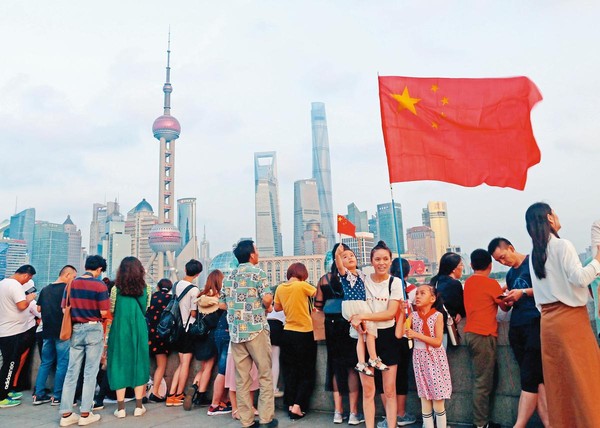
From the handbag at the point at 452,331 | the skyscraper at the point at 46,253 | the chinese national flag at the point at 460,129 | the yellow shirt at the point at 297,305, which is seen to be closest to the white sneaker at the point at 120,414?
the yellow shirt at the point at 297,305

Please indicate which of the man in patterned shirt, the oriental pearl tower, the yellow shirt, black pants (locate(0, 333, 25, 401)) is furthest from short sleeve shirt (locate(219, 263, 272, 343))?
the oriental pearl tower

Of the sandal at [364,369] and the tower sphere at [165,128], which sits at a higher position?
the tower sphere at [165,128]

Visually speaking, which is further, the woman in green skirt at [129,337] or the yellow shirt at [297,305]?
the woman in green skirt at [129,337]

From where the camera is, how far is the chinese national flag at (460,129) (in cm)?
514

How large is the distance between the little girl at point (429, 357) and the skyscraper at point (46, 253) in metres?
206

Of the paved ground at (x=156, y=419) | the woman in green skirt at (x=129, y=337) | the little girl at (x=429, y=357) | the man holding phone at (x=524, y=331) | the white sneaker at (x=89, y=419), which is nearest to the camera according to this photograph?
the man holding phone at (x=524, y=331)

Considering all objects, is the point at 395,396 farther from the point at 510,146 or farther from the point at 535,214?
the point at 510,146

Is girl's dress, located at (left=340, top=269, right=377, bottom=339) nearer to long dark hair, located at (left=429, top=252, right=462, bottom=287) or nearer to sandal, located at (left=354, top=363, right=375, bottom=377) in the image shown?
sandal, located at (left=354, top=363, right=375, bottom=377)

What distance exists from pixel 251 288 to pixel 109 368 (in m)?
2.09

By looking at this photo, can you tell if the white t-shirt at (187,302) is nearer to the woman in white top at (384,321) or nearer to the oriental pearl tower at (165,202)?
the woman in white top at (384,321)

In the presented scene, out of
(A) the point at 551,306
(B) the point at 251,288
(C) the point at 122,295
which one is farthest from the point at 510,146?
(C) the point at 122,295

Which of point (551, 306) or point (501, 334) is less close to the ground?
A: point (551, 306)

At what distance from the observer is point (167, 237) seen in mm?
136000

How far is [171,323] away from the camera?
5.99 meters
